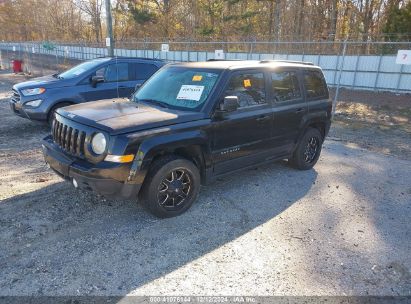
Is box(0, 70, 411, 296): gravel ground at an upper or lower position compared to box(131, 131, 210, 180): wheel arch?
lower

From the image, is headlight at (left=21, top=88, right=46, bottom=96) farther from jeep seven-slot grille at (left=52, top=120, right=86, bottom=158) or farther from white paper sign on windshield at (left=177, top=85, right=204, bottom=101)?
white paper sign on windshield at (left=177, top=85, right=204, bottom=101)

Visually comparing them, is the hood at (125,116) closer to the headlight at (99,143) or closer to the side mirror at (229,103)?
the headlight at (99,143)

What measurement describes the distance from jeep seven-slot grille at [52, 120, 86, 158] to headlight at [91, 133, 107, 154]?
0.17 metres

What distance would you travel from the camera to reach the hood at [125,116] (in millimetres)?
3781

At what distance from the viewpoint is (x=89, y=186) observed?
376 centimetres

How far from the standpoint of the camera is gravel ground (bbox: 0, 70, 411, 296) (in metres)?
3.14

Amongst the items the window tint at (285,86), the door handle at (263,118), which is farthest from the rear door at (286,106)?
the door handle at (263,118)

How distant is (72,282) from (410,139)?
29.1 feet

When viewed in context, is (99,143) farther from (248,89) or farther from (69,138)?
(248,89)

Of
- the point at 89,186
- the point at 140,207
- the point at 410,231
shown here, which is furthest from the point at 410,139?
the point at 89,186

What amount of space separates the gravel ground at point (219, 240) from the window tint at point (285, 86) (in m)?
1.34

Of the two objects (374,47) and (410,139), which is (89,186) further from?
(374,47)

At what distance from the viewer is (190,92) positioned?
14.9 ft

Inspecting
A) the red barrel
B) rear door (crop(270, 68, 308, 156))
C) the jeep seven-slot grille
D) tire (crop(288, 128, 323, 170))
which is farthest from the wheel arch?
the red barrel
